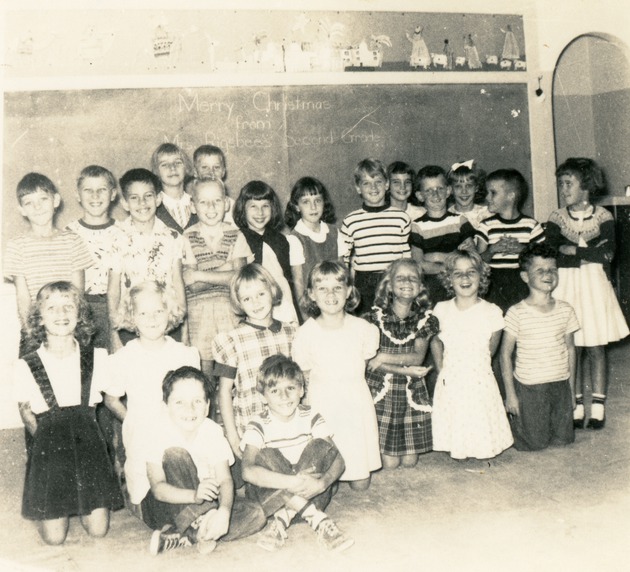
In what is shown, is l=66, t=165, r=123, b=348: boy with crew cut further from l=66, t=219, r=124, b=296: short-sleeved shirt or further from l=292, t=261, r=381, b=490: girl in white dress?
l=292, t=261, r=381, b=490: girl in white dress

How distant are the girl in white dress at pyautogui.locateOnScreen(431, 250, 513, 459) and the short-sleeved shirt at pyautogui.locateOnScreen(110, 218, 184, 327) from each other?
1.30 m

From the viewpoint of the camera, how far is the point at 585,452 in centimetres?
324

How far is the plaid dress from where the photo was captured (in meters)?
3.20

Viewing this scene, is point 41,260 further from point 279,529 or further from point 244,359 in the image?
point 279,529

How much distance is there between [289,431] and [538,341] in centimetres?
146

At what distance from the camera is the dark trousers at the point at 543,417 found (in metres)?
3.33

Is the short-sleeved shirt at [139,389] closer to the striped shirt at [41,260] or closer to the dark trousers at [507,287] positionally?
the striped shirt at [41,260]

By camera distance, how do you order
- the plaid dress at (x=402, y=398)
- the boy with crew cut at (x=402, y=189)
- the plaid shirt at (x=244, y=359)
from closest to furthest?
1. the plaid shirt at (x=244, y=359)
2. the plaid dress at (x=402, y=398)
3. the boy with crew cut at (x=402, y=189)

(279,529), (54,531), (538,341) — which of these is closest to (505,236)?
(538,341)

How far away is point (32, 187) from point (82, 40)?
1.49 m

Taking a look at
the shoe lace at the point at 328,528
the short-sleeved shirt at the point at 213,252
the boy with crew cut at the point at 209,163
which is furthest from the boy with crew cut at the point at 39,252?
the shoe lace at the point at 328,528

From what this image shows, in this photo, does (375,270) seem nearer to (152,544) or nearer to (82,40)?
(152,544)

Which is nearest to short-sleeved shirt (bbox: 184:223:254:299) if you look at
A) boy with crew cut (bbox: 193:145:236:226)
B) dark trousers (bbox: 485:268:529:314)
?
boy with crew cut (bbox: 193:145:236:226)

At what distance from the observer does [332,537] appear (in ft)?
7.75
